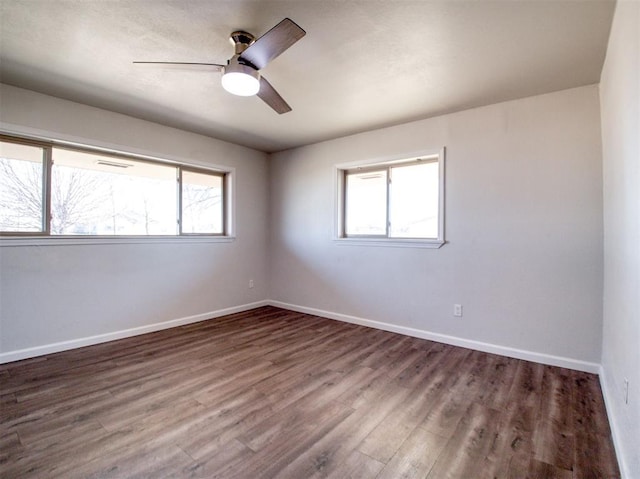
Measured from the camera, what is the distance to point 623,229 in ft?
5.72

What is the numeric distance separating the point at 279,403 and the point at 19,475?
4.43ft

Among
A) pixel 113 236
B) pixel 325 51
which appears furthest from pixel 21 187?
pixel 325 51

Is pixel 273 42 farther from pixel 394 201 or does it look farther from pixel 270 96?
pixel 394 201

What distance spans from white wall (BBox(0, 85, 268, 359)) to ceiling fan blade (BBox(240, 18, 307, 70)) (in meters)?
2.35

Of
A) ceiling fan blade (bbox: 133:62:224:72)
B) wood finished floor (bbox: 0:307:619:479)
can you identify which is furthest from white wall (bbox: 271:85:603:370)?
ceiling fan blade (bbox: 133:62:224:72)

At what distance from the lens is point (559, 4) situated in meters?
1.75

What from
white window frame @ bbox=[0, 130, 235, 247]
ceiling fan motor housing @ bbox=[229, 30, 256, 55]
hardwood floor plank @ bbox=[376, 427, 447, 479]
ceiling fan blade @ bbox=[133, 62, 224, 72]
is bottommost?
hardwood floor plank @ bbox=[376, 427, 447, 479]

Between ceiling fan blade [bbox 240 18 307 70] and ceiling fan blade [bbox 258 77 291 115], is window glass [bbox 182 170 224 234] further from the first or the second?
ceiling fan blade [bbox 240 18 307 70]

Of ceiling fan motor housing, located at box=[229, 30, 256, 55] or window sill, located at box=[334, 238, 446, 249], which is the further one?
window sill, located at box=[334, 238, 446, 249]

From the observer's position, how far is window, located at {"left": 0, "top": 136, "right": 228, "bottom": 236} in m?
2.91

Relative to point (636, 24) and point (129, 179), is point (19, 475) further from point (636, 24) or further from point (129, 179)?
Answer: point (636, 24)

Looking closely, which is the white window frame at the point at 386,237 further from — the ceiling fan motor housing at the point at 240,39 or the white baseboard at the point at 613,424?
the ceiling fan motor housing at the point at 240,39

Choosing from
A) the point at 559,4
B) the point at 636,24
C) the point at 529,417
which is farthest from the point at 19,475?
the point at 559,4

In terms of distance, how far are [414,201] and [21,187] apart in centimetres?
409
